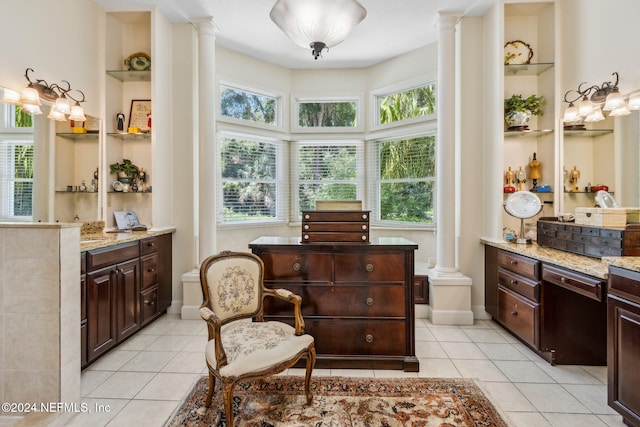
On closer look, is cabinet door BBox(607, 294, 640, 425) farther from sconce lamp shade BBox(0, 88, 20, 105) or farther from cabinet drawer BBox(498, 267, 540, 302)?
sconce lamp shade BBox(0, 88, 20, 105)

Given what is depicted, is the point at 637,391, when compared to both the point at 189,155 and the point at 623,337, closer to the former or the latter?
the point at 623,337

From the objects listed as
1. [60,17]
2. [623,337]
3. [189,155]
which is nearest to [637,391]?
[623,337]

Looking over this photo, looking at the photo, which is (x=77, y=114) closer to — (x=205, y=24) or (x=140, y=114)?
(x=140, y=114)

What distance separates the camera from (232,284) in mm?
2229

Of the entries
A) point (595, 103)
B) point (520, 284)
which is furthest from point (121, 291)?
point (595, 103)

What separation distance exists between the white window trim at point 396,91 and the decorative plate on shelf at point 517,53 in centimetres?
82

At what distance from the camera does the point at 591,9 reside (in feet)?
9.43

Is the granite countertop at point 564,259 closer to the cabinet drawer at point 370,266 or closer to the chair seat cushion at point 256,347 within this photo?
the cabinet drawer at point 370,266

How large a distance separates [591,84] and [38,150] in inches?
190

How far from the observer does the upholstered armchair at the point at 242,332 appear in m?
1.76

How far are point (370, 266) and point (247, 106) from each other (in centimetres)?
313

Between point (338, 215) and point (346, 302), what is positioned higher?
point (338, 215)

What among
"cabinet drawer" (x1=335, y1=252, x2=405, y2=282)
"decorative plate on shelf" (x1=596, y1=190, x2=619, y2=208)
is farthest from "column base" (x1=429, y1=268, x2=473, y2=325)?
"decorative plate on shelf" (x1=596, y1=190, x2=619, y2=208)

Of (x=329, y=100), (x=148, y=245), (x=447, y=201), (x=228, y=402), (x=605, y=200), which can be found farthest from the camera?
(x=329, y=100)
